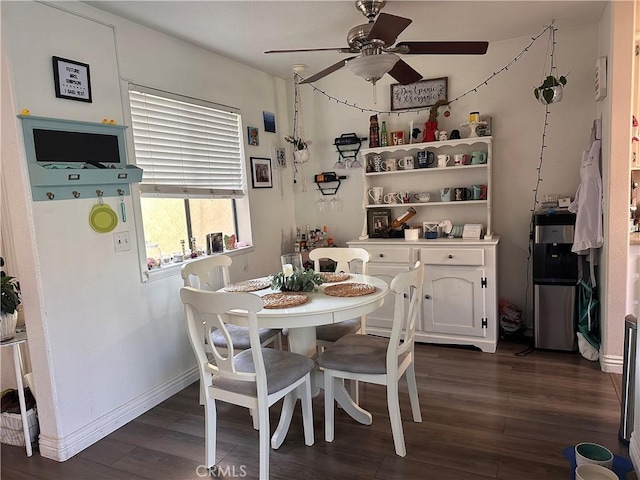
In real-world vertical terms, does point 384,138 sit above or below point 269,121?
below

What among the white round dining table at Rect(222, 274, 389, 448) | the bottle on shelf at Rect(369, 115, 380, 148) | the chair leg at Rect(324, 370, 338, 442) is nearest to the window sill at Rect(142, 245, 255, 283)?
the white round dining table at Rect(222, 274, 389, 448)

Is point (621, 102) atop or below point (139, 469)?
atop

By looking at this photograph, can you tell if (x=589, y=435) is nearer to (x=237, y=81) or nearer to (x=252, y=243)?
(x=252, y=243)

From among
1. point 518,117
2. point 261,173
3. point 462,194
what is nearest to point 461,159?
point 462,194

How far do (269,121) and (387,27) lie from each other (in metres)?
2.25

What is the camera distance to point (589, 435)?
222 centimetres

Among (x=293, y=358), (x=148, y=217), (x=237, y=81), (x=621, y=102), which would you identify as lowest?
(x=293, y=358)

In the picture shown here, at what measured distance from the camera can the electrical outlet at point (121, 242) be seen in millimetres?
2582

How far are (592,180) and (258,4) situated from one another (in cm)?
259

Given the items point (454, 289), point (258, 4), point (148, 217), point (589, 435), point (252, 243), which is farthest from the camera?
point (252, 243)

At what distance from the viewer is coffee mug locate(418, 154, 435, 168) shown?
12.2 ft

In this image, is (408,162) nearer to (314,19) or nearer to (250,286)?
(314,19)

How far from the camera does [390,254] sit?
3.66 metres

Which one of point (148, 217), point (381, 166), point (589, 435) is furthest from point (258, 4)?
point (589, 435)
